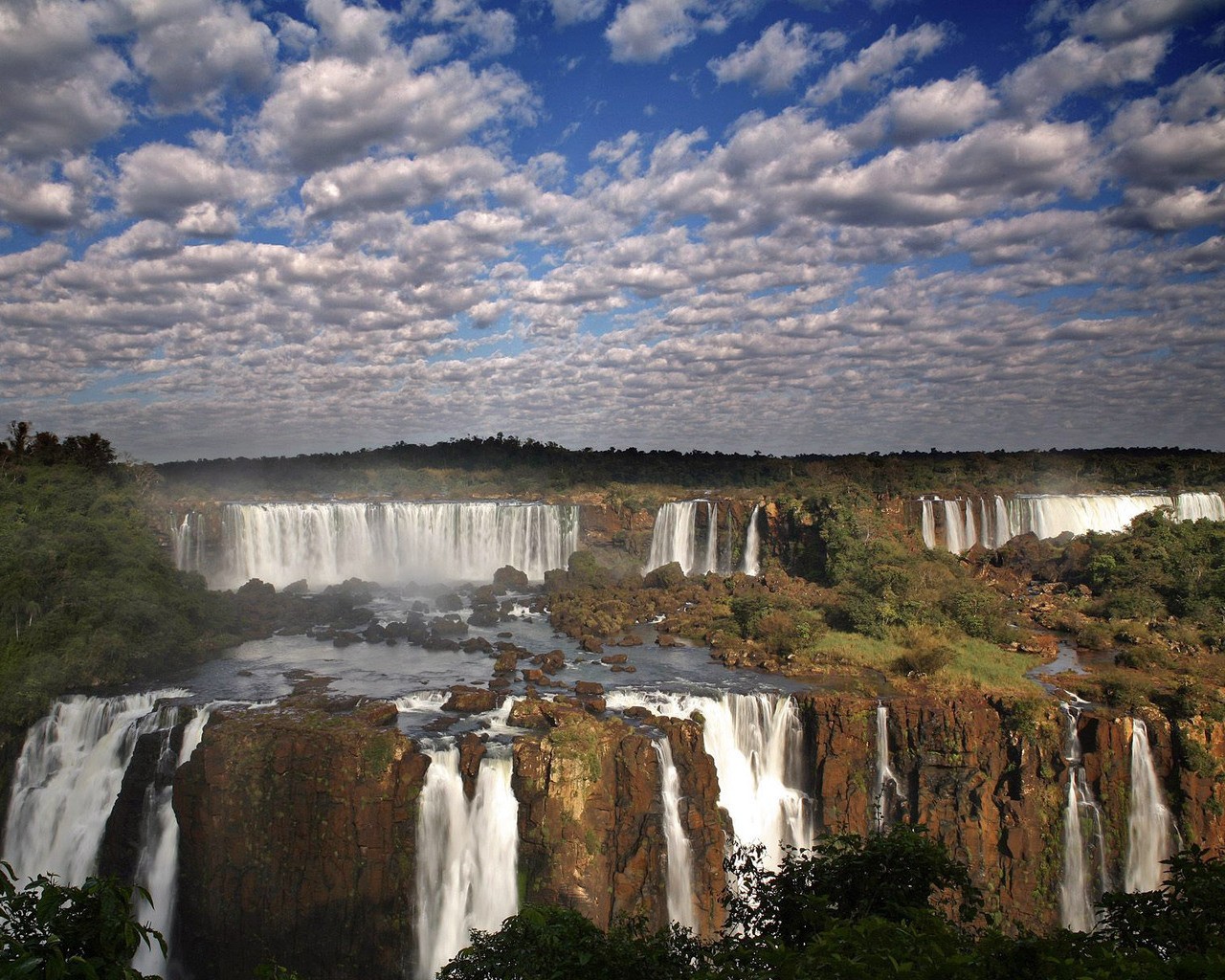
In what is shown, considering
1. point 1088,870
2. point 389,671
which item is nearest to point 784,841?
point 1088,870

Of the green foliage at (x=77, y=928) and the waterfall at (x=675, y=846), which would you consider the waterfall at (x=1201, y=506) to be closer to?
the waterfall at (x=675, y=846)

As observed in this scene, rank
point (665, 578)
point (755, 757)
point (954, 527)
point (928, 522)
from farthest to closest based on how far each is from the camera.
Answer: point (954, 527) → point (928, 522) → point (665, 578) → point (755, 757)


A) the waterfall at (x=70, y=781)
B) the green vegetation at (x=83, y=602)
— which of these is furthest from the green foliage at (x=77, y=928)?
the green vegetation at (x=83, y=602)

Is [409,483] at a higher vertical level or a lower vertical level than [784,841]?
higher

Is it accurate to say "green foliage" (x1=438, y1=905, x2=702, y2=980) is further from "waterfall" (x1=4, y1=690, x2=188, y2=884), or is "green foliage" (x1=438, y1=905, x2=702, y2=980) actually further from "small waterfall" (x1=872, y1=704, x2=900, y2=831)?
"waterfall" (x1=4, y1=690, x2=188, y2=884)

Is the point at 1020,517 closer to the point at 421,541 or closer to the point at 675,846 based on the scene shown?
the point at 421,541

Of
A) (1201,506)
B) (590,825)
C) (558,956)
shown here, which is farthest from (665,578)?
(1201,506)

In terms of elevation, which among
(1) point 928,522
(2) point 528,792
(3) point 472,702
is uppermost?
(1) point 928,522

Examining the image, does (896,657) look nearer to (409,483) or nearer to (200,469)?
(409,483)
